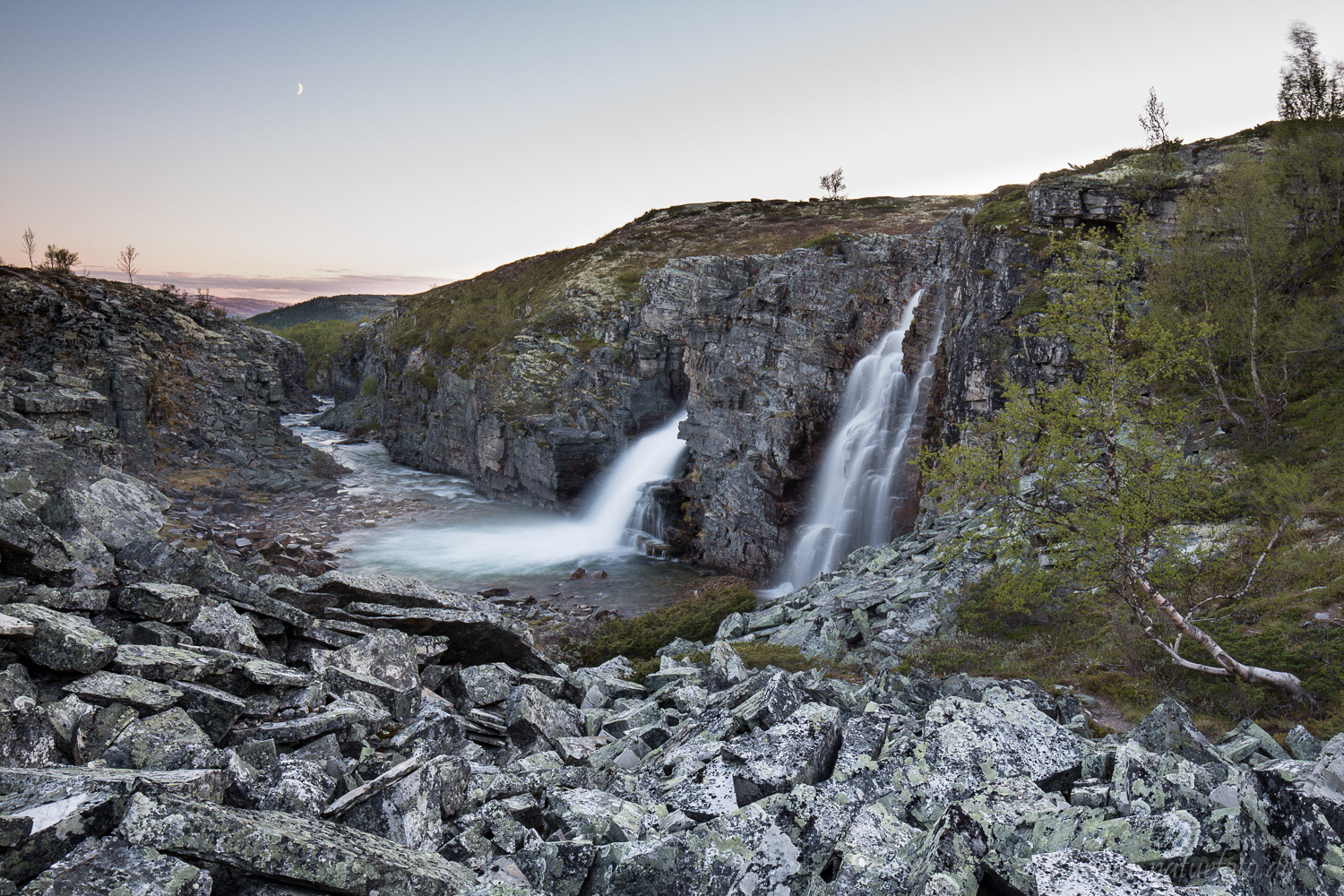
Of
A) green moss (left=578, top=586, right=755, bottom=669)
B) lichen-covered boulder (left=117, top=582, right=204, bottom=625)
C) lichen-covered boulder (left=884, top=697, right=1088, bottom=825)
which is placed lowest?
green moss (left=578, top=586, right=755, bottom=669)

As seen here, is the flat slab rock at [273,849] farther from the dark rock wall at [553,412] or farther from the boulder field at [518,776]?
the dark rock wall at [553,412]

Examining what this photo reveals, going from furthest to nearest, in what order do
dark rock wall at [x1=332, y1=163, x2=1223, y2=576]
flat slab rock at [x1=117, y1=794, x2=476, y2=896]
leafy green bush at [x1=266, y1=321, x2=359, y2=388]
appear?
leafy green bush at [x1=266, y1=321, x2=359, y2=388] → dark rock wall at [x1=332, y1=163, x2=1223, y2=576] → flat slab rock at [x1=117, y1=794, x2=476, y2=896]

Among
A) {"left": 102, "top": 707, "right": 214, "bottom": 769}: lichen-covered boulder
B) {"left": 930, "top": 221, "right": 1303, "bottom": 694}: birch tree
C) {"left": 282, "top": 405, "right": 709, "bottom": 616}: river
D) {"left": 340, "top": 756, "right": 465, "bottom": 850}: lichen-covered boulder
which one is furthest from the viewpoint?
{"left": 282, "top": 405, "right": 709, "bottom": 616}: river

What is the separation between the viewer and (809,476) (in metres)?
38.2

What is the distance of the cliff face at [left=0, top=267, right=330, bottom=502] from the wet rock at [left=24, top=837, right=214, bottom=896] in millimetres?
41551

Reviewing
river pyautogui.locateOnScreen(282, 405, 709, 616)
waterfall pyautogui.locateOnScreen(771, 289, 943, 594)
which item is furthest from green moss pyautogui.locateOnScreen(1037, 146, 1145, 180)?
river pyautogui.locateOnScreen(282, 405, 709, 616)

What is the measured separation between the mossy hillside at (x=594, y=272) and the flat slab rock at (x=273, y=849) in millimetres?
55675

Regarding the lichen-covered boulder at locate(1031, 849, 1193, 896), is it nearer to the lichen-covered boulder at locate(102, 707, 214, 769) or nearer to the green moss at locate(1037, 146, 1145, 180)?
the lichen-covered boulder at locate(102, 707, 214, 769)

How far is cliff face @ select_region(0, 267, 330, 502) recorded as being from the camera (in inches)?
1516

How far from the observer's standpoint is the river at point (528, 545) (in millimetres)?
34812

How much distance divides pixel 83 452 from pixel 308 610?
3328 cm

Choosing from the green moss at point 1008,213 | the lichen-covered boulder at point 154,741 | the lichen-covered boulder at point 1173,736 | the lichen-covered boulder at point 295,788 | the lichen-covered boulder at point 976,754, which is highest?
the green moss at point 1008,213

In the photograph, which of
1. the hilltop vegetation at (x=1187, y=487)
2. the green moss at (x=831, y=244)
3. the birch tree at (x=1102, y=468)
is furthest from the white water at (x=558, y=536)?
the birch tree at (x=1102, y=468)

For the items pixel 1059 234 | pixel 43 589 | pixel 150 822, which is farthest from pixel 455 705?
pixel 1059 234
